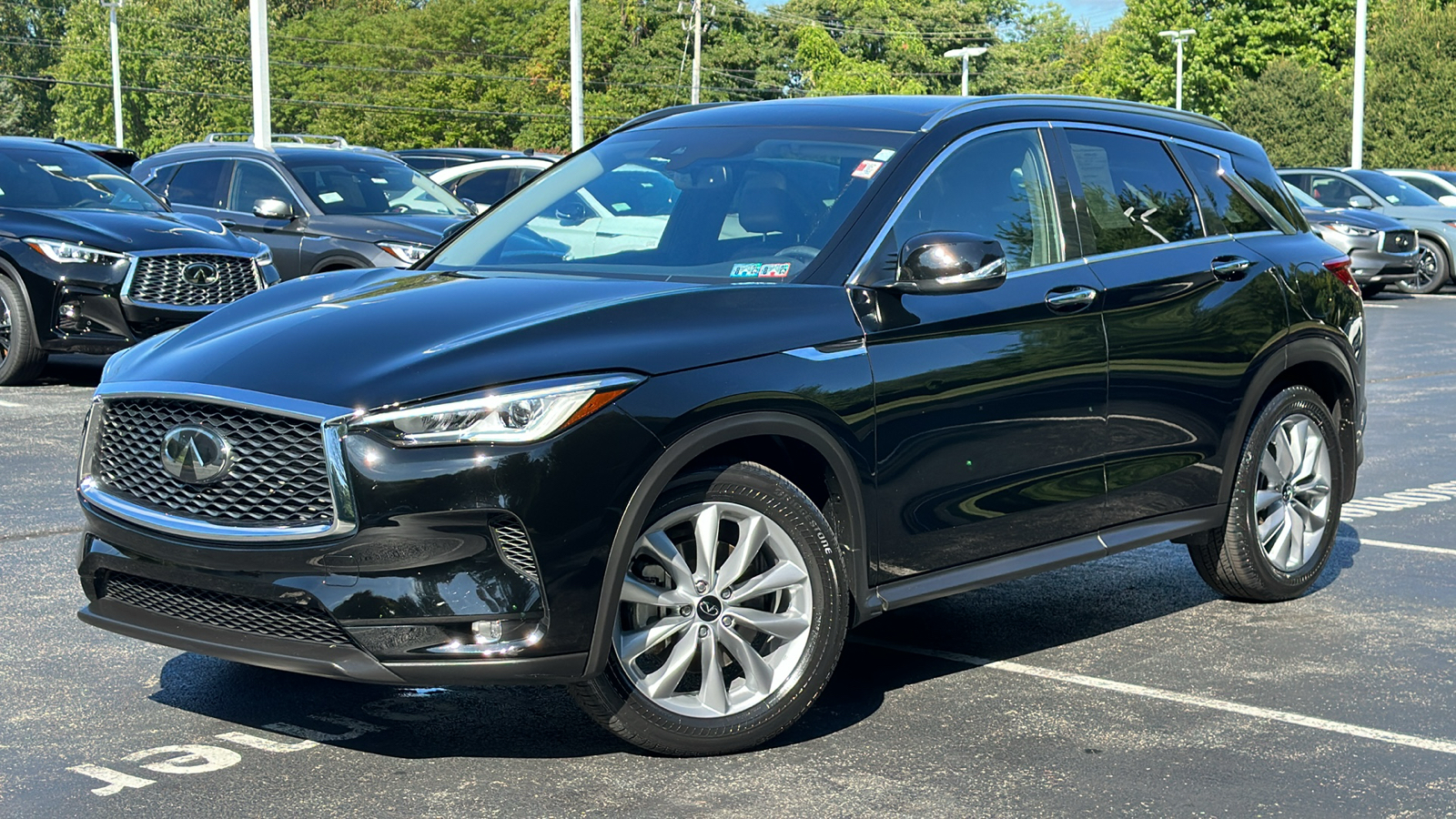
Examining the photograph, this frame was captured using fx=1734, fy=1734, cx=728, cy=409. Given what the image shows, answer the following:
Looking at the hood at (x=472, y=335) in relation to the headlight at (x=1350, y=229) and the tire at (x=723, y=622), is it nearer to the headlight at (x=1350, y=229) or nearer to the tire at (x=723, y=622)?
the tire at (x=723, y=622)

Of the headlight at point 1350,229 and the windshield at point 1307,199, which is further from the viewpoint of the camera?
the windshield at point 1307,199

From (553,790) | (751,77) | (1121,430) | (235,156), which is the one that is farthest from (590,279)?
(751,77)

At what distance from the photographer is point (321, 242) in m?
14.3

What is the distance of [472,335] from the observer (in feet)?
14.1

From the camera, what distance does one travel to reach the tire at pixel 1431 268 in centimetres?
2420

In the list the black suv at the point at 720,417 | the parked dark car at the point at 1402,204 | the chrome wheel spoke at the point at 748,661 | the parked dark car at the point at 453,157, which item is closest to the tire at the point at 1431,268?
the parked dark car at the point at 1402,204

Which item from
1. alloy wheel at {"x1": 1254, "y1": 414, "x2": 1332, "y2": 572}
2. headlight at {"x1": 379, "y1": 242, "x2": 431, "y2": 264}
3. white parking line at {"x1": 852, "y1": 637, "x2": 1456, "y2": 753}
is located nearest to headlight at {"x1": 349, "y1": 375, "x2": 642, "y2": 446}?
white parking line at {"x1": 852, "y1": 637, "x2": 1456, "y2": 753}

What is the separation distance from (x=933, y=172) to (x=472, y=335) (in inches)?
64.8

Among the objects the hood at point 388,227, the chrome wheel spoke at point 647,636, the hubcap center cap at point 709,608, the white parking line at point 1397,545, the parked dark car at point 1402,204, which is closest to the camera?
the chrome wheel spoke at point 647,636

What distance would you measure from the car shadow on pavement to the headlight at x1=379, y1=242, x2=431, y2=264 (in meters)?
8.08

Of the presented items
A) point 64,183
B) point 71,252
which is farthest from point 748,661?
point 64,183

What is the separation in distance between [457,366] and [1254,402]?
3190mm

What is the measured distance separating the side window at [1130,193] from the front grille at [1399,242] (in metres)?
18.2

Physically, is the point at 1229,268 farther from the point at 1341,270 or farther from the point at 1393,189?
the point at 1393,189
